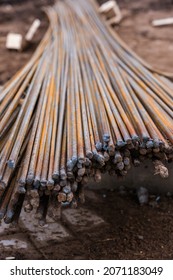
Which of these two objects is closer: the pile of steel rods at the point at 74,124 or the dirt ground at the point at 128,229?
the pile of steel rods at the point at 74,124

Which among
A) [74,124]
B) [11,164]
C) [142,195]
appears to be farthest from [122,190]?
[11,164]

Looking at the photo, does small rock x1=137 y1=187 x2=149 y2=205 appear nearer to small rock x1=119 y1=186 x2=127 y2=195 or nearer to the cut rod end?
small rock x1=119 y1=186 x2=127 y2=195

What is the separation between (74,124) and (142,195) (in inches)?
37.7

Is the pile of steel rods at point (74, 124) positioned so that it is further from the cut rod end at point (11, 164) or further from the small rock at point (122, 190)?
the small rock at point (122, 190)

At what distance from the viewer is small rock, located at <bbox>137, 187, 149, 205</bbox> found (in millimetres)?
4199

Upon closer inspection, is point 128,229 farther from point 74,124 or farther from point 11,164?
point 11,164

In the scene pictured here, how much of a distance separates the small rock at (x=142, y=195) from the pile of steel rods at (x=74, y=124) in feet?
2.41

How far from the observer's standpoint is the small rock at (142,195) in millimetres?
4199

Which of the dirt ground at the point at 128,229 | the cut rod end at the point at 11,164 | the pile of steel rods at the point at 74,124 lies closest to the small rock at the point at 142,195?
the dirt ground at the point at 128,229

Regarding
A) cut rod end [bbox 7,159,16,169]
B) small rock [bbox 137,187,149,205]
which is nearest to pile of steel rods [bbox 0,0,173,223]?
cut rod end [bbox 7,159,16,169]

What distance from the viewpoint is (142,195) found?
4.22 m

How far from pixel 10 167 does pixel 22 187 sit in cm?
20

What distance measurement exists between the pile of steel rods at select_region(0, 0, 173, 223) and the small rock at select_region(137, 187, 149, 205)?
2.41 feet

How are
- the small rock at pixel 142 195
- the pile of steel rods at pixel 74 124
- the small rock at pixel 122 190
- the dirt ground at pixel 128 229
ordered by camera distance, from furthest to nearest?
the small rock at pixel 122 190
the small rock at pixel 142 195
the dirt ground at pixel 128 229
the pile of steel rods at pixel 74 124
